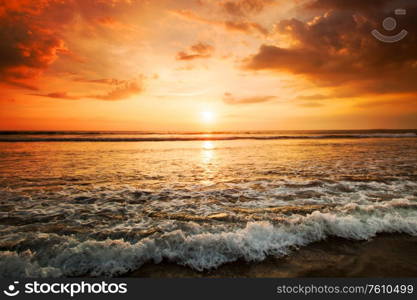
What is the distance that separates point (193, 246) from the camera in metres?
4.60

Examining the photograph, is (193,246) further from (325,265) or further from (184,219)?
(325,265)

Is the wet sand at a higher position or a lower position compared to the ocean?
lower

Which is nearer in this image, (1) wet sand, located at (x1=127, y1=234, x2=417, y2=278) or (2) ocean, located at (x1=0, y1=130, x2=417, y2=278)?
(1) wet sand, located at (x1=127, y1=234, x2=417, y2=278)

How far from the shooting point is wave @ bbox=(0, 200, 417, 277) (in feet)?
13.3

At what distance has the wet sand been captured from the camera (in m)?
3.99

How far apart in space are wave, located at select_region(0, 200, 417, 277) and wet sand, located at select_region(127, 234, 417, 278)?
0.17 meters

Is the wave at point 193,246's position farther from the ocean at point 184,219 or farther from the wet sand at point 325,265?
the wet sand at point 325,265

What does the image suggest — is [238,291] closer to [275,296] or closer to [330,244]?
→ [275,296]

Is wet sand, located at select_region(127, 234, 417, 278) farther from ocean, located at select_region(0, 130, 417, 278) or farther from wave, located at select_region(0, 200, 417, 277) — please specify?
wave, located at select_region(0, 200, 417, 277)

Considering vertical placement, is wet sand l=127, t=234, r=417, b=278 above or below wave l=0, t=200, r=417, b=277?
below

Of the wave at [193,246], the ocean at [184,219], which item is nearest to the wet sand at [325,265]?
the ocean at [184,219]

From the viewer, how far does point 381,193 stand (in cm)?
810

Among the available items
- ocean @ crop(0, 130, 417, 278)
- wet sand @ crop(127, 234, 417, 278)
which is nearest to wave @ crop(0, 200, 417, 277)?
ocean @ crop(0, 130, 417, 278)

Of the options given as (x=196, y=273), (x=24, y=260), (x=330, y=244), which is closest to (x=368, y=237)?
(x=330, y=244)
